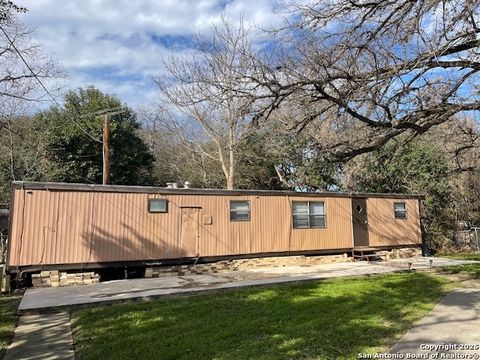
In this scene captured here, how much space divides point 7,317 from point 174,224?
5393mm

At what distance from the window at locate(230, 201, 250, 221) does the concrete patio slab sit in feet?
5.13

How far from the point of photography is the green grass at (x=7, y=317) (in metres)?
5.12

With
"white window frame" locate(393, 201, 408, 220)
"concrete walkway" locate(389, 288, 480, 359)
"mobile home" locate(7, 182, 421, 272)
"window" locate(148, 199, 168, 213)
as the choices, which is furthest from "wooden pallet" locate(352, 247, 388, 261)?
"concrete walkway" locate(389, 288, 480, 359)

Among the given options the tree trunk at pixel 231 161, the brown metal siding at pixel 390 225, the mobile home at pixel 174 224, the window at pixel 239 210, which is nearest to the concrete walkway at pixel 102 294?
the mobile home at pixel 174 224

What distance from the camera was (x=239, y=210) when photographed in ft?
41.2

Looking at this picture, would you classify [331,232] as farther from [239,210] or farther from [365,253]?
[239,210]

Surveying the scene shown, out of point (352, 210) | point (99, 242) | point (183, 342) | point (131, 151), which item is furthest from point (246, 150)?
point (183, 342)

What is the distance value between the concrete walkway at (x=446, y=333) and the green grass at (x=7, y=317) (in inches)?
171

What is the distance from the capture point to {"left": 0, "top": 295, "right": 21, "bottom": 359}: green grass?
512cm

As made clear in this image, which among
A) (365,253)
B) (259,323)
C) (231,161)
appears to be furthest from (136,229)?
(231,161)

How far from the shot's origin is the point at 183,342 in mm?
4762

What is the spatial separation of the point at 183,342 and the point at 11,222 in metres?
6.52

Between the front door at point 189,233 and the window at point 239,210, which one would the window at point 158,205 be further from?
the window at point 239,210

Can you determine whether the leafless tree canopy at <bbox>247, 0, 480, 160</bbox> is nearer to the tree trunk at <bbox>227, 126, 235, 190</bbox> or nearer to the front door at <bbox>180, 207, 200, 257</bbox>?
the front door at <bbox>180, 207, 200, 257</bbox>
